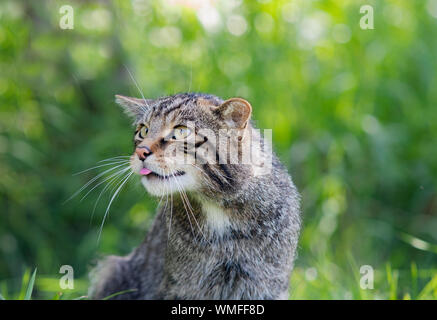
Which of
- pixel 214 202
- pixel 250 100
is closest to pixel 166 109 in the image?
pixel 214 202

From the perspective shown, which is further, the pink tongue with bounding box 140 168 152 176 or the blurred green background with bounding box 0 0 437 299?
the blurred green background with bounding box 0 0 437 299

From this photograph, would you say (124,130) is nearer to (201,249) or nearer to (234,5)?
(234,5)

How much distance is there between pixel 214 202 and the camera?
2783mm

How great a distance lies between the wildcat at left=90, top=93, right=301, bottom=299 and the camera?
105 inches

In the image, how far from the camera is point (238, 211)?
282 centimetres

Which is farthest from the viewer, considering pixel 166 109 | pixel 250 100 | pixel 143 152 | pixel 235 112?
pixel 250 100

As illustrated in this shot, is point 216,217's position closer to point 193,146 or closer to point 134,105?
point 193,146

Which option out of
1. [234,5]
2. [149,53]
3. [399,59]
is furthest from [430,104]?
[149,53]

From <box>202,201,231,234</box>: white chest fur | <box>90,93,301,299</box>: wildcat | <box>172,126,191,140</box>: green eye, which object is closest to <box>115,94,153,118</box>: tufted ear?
<box>90,93,301,299</box>: wildcat

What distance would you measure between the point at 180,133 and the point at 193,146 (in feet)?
0.33

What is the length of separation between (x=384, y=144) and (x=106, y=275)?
2.95 meters

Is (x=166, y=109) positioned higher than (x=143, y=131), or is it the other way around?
(x=166, y=109)

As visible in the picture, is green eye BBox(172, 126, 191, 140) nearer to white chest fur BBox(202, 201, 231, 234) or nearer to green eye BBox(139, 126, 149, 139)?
green eye BBox(139, 126, 149, 139)

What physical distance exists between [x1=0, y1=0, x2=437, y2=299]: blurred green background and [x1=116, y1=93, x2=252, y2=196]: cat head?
2252 mm
